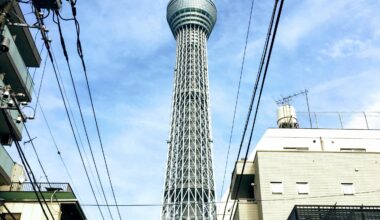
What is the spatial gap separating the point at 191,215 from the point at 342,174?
6870cm

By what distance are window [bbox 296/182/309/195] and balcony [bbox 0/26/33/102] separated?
66.8ft

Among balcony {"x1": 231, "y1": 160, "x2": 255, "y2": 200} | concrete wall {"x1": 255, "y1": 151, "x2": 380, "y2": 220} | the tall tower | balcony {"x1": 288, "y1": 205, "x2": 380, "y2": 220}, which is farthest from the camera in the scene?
the tall tower

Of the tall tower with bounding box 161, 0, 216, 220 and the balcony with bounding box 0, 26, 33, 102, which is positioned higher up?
the tall tower with bounding box 161, 0, 216, 220

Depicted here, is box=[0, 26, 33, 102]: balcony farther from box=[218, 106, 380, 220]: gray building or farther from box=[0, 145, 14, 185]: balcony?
box=[218, 106, 380, 220]: gray building

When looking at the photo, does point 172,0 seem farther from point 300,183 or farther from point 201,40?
point 300,183

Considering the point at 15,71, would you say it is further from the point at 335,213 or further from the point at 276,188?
the point at 276,188

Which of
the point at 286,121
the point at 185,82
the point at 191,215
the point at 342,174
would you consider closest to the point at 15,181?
the point at 342,174

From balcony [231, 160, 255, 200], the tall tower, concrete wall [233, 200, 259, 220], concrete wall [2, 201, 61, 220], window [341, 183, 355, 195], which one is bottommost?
concrete wall [2, 201, 61, 220]

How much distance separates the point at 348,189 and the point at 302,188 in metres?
3.47

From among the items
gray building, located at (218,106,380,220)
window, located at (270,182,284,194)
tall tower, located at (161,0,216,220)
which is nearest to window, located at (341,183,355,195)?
gray building, located at (218,106,380,220)

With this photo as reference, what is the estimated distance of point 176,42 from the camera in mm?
134625

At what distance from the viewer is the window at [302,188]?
117 feet

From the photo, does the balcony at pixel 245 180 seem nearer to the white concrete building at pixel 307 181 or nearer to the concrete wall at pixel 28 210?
the white concrete building at pixel 307 181

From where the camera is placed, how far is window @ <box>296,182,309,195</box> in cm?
3574
